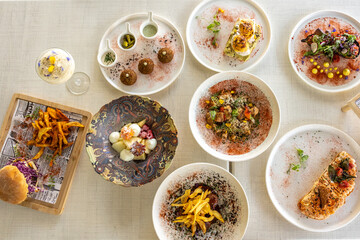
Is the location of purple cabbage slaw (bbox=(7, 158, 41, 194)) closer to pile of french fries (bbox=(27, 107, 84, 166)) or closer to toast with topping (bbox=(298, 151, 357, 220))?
pile of french fries (bbox=(27, 107, 84, 166))

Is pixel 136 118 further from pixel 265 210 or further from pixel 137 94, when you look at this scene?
pixel 265 210

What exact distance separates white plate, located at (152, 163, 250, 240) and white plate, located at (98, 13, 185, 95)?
24.1 inches

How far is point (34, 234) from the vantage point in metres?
2.26

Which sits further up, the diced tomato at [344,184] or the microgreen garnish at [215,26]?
the microgreen garnish at [215,26]

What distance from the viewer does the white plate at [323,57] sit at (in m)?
2.33

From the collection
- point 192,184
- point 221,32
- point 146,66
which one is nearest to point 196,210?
point 192,184

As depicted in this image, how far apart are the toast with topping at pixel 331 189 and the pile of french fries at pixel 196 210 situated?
1.99 feet

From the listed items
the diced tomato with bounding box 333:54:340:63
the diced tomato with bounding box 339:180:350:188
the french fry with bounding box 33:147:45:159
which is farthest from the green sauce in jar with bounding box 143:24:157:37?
the diced tomato with bounding box 339:180:350:188

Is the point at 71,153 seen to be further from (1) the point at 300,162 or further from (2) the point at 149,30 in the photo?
(1) the point at 300,162

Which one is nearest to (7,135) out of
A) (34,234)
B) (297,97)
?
(34,234)

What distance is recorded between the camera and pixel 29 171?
2.22 m

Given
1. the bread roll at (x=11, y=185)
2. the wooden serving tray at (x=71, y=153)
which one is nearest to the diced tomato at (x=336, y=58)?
the wooden serving tray at (x=71, y=153)

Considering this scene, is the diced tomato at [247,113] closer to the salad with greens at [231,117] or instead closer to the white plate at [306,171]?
the salad with greens at [231,117]

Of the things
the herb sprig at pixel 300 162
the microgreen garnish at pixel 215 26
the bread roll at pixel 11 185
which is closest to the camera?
the bread roll at pixel 11 185
